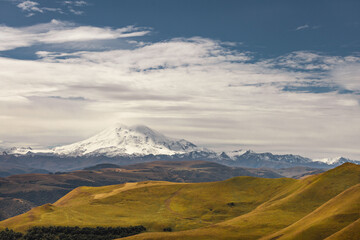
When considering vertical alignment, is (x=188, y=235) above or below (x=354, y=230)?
below

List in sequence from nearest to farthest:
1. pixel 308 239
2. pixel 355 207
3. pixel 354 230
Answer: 1. pixel 354 230
2. pixel 308 239
3. pixel 355 207

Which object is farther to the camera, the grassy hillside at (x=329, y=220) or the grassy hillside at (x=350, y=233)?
the grassy hillside at (x=329, y=220)

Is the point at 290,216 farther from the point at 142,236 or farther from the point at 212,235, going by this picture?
the point at 142,236

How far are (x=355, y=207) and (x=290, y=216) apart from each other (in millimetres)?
55250

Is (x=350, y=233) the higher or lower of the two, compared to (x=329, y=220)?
higher

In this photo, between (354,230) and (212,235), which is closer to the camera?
(354,230)

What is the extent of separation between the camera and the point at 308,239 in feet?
431

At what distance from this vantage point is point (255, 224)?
183m

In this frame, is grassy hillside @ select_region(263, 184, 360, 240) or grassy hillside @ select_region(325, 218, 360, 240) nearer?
grassy hillside @ select_region(325, 218, 360, 240)

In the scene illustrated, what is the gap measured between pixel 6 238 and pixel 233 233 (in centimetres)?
11212

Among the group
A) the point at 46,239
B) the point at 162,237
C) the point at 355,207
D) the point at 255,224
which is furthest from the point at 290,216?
the point at 46,239

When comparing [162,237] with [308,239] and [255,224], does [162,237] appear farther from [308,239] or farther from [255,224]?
[308,239]

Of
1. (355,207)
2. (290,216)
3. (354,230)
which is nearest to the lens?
(354,230)

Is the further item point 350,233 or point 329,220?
point 329,220
